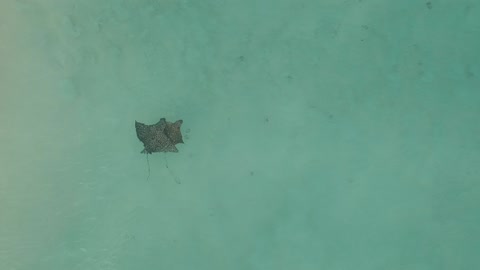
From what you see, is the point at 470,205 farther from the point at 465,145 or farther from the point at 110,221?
the point at 110,221

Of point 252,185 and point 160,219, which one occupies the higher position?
point 252,185

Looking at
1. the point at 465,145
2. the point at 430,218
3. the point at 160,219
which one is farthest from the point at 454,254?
the point at 160,219

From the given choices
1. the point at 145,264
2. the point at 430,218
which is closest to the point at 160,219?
the point at 145,264

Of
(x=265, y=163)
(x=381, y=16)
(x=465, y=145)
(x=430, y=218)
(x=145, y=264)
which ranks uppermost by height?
(x=381, y=16)

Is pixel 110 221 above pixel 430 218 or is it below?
below

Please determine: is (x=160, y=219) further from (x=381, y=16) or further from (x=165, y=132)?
(x=381, y=16)

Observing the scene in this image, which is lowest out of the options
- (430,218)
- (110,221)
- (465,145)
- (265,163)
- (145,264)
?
(145,264)
